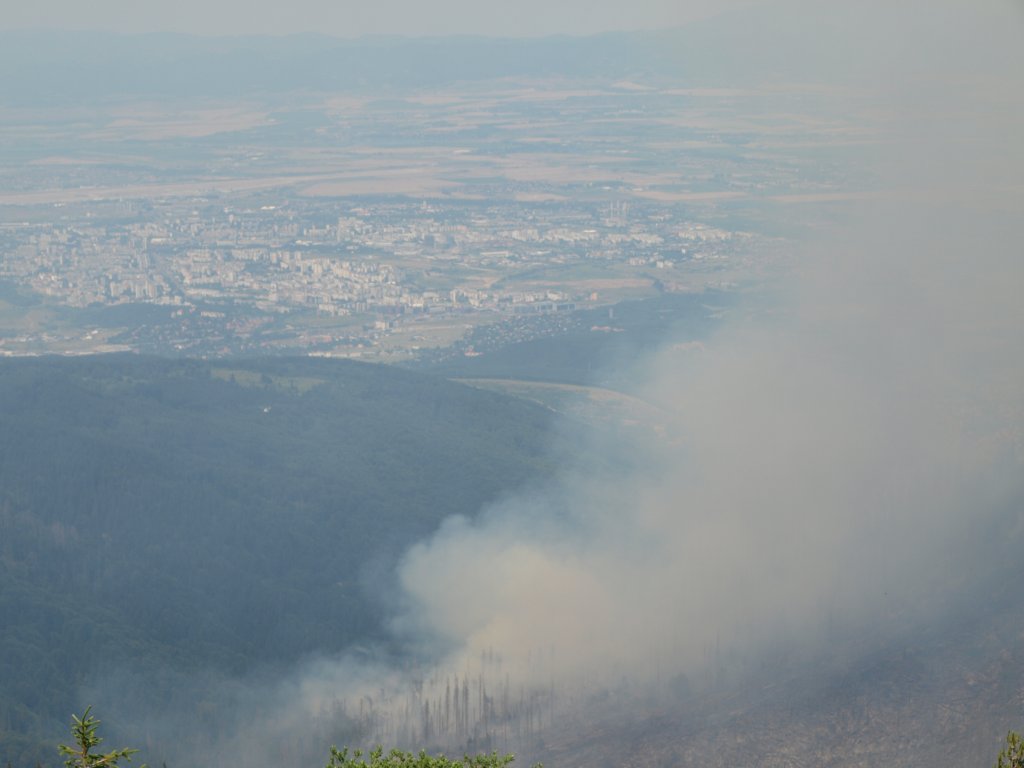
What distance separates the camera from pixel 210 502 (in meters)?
68.5

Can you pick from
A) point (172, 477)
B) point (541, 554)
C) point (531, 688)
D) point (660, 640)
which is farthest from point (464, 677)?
point (172, 477)

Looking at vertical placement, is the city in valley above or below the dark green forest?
above

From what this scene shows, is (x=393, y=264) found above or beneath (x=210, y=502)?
above

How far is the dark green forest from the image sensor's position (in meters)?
56.3

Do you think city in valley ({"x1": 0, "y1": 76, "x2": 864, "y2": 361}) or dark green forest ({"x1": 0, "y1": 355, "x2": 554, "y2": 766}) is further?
city in valley ({"x1": 0, "y1": 76, "x2": 864, "y2": 361})

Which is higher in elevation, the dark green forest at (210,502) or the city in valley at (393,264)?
the city in valley at (393,264)

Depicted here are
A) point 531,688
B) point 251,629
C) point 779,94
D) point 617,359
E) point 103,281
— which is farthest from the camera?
point 103,281

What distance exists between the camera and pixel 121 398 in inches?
3130

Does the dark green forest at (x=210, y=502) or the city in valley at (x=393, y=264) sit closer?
the dark green forest at (x=210, y=502)

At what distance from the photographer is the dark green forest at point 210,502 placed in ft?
185

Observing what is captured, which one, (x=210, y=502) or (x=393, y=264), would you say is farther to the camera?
(x=393, y=264)

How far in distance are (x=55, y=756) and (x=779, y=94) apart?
353ft

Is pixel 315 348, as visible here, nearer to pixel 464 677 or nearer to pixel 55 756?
pixel 464 677

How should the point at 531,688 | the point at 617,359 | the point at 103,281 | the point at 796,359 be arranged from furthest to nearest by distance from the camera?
the point at 103,281
the point at 617,359
the point at 796,359
the point at 531,688
